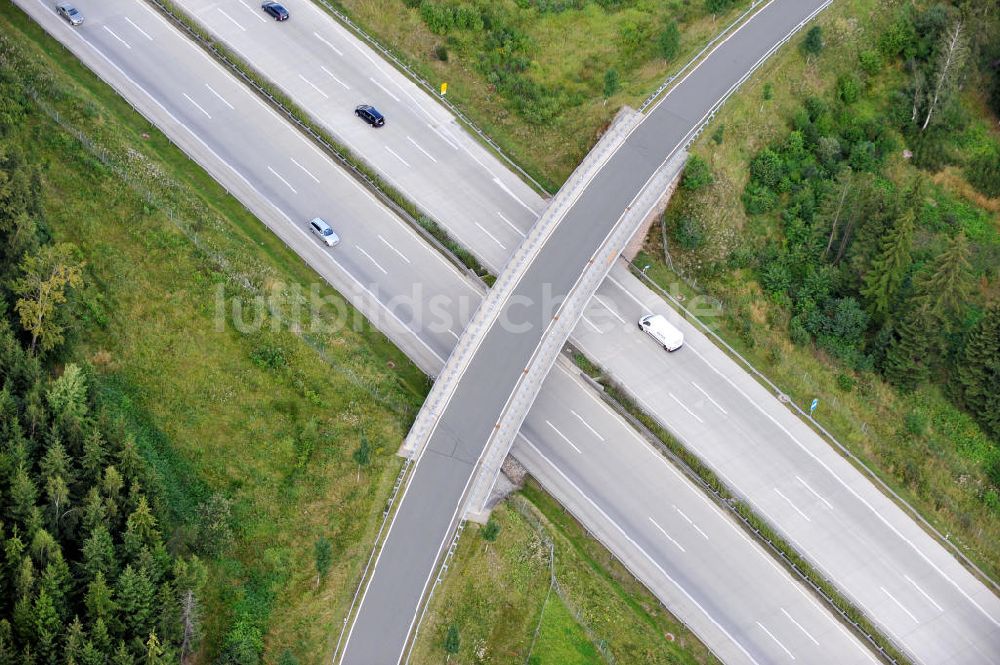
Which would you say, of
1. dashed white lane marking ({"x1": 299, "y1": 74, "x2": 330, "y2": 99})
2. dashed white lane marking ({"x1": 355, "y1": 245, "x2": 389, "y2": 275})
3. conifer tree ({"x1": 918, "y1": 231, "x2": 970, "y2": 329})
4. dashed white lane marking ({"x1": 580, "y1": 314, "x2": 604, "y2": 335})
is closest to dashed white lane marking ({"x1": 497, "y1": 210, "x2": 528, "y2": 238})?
dashed white lane marking ({"x1": 580, "y1": 314, "x2": 604, "y2": 335})

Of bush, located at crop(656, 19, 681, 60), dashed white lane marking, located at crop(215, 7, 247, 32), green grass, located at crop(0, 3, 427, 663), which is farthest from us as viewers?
dashed white lane marking, located at crop(215, 7, 247, 32)

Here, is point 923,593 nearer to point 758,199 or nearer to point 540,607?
point 540,607

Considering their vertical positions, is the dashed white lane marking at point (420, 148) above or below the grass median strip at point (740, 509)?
above

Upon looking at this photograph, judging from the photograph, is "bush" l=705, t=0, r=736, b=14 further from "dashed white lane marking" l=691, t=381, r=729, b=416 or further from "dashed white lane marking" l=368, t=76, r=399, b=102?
"dashed white lane marking" l=691, t=381, r=729, b=416

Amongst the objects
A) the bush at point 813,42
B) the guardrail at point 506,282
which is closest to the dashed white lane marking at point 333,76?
the guardrail at point 506,282

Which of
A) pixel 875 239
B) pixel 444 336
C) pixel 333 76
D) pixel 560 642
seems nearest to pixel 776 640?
pixel 560 642

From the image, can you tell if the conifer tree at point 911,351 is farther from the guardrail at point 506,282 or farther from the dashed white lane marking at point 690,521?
the guardrail at point 506,282
